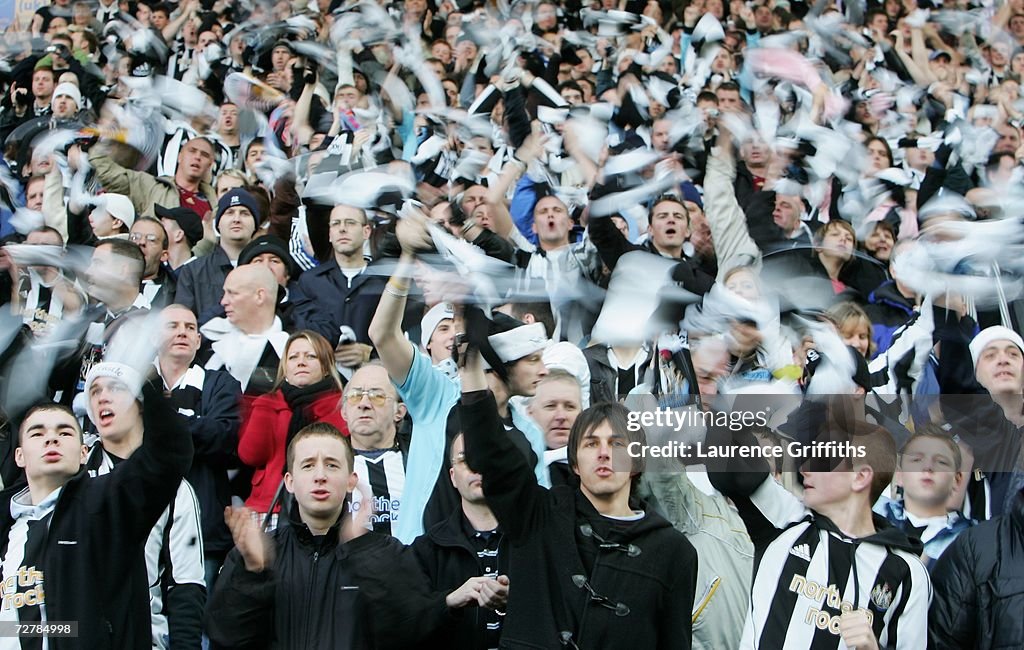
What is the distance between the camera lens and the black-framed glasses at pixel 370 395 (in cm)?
569

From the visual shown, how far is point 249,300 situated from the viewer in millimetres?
6605

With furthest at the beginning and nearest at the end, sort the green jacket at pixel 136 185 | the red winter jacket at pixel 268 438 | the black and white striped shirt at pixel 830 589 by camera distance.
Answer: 1. the green jacket at pixel 136 185
2. the red winter jacket at pixel 268 438
3. the black and white striped shirt at pixel 830 589

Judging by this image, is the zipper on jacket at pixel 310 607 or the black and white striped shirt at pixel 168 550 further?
the black and white striped shirt at pixel 168 550

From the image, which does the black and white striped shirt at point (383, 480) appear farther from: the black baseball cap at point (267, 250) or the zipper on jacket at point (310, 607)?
the black baseball cap at point (267, 250)

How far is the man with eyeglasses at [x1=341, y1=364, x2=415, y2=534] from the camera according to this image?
5531 mm

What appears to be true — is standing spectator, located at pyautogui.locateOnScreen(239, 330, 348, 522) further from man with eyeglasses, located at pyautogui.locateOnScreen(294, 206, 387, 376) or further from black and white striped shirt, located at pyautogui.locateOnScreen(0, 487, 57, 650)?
black and white striped shirt, located at pyautogui.locateOnScreen(0, 487, 57, 650)

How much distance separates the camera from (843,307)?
23.1 ft

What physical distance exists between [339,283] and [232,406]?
4.89ft

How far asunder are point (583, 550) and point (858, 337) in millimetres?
2888

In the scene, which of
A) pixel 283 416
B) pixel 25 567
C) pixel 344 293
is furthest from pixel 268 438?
pixel 344 293

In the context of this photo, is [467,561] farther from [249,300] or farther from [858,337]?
[858,337]

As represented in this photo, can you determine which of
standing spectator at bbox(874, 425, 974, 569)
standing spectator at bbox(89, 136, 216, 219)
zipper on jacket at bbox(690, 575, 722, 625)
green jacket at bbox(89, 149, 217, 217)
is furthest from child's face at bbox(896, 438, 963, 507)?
green jacket at bbox(89, 149, 217, 217)

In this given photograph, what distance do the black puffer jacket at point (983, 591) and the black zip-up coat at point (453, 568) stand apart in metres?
1.54

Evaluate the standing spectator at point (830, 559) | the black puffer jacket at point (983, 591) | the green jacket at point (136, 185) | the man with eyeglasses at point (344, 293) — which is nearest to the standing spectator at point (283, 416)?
the man with eyeglasses at point (344, 293)
